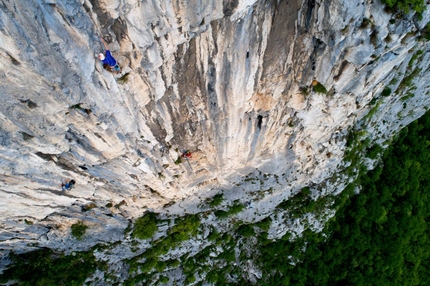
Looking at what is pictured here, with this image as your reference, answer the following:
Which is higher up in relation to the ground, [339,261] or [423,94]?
[423,94]

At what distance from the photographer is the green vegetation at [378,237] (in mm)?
15898

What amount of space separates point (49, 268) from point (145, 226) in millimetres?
4470

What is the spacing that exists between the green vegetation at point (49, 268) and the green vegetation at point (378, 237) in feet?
32.0

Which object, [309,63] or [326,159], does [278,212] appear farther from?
[309,63]

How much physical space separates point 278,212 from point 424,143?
9.46 metres

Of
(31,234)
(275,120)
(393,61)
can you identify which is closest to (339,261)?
(275,120)

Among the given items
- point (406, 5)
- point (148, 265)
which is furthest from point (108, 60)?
point (148, 265)

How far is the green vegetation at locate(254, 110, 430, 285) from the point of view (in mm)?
15898

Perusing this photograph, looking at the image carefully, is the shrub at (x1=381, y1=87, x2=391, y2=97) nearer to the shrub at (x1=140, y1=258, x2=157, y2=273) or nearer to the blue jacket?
the blue jacket

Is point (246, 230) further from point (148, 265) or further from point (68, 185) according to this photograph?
point (68, 185)

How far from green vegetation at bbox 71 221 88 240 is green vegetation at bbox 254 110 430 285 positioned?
1015cm

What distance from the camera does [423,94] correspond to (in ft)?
38.5

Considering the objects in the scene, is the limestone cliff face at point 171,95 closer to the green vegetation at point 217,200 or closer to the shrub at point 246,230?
the green vegetation at point 217,200

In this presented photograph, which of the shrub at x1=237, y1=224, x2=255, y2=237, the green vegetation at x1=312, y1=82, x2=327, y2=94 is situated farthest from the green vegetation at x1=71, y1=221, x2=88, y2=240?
the green vegetation at x1=312, y1=82, x2=327, y2=94
